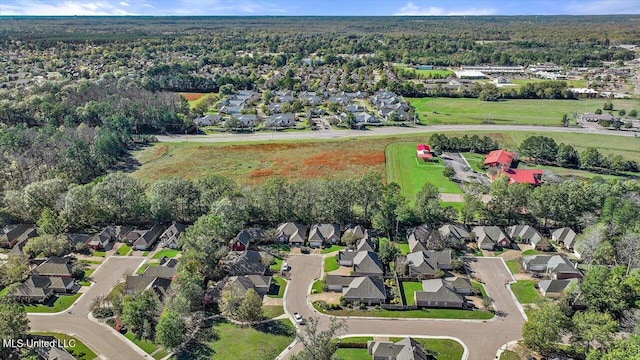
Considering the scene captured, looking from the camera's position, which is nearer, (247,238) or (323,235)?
(247,238)

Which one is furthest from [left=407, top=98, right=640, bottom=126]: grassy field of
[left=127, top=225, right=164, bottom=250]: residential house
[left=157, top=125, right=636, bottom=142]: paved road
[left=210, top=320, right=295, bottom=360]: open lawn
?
[left=210, top=320, right=295, bottom=360]: open lawn

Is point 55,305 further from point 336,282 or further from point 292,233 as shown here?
point 336,282

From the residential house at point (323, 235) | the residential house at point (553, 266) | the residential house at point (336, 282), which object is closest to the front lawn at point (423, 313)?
the residential house at point (336, 282)

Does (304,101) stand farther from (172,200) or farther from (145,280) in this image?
(145,280)

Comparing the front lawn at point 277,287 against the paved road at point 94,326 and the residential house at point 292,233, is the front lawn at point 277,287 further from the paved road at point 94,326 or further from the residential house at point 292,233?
the paved road at point 94,326

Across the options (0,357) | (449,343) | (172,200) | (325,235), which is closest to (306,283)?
(325,235)

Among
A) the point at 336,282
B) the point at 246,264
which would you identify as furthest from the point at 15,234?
the point at 336,282
